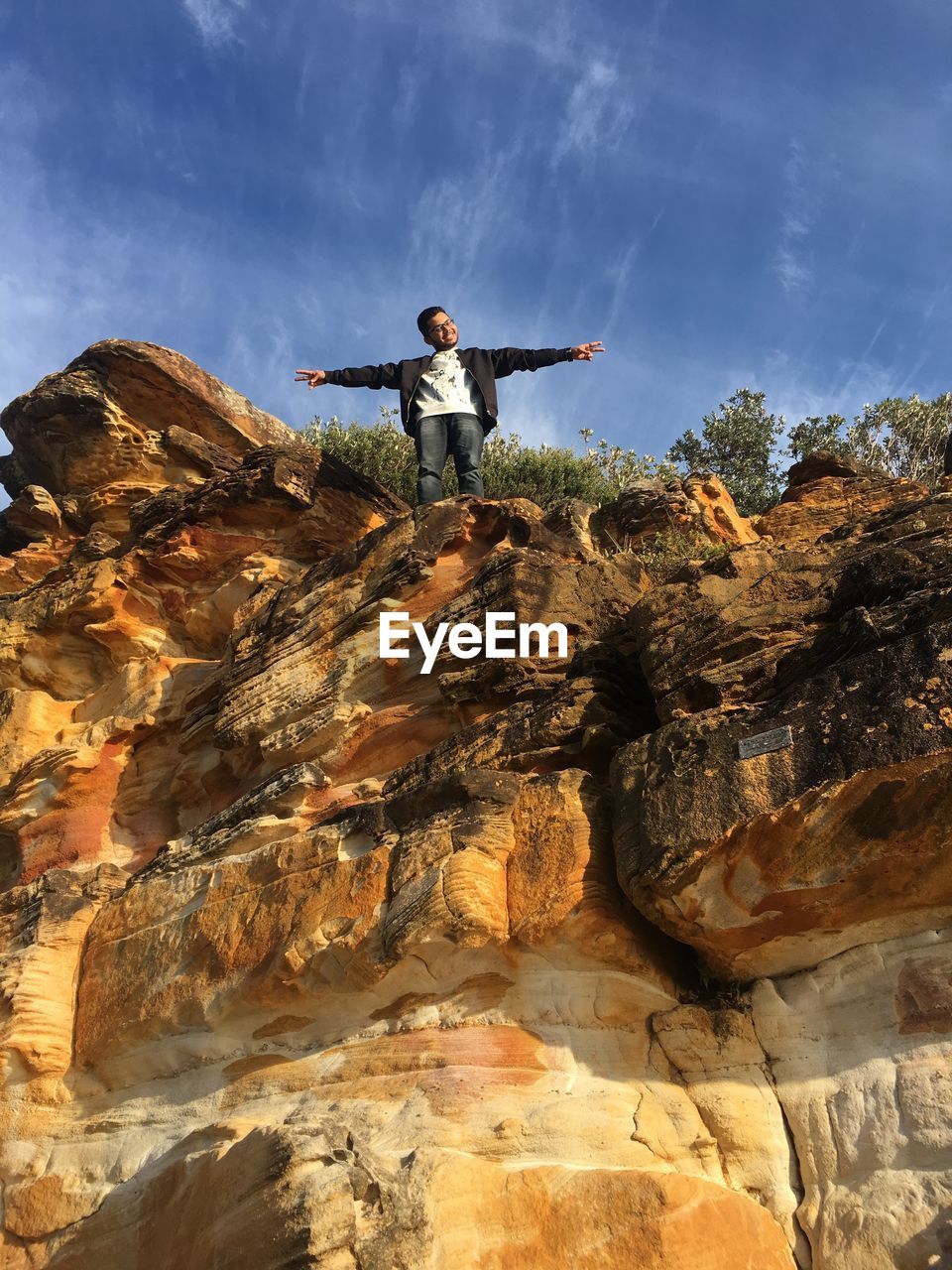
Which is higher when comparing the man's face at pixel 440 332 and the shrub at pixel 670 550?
the man's face at pixel 440 332

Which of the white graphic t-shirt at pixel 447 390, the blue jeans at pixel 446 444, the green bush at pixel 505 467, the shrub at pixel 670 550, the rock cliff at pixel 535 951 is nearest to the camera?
the rock cliff at pixel 535 951

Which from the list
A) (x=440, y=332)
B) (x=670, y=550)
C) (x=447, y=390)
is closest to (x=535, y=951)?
(x=670, y=550)

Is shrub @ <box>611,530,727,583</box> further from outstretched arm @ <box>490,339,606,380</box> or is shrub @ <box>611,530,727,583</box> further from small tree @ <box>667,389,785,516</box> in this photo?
small tree @ <box>667,389,785,516</box>

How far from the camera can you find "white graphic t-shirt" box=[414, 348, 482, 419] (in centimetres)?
1030

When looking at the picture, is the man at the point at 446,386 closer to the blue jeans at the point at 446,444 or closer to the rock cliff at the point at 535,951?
the blue jeans at the point at 446,444

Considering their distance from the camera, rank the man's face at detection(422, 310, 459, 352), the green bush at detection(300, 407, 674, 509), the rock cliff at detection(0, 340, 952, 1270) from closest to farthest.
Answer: the rock cliff at detection(0, 340, 952, 1270) < the man's face at detection(422, 310, 459, 352) < the green bush at detection(300, 407, 674, 509)

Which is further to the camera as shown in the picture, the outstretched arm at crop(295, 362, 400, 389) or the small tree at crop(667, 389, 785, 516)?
the small tree at crop(667, 389, 785, 516)

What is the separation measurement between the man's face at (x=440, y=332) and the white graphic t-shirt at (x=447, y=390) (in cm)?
21

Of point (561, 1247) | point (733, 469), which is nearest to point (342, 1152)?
point (561, 1247)

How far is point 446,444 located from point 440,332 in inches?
52.2

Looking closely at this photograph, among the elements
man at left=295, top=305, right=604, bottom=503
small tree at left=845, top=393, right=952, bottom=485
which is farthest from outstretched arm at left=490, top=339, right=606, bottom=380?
small tree at left=845, top=393, right=952, bottom=485

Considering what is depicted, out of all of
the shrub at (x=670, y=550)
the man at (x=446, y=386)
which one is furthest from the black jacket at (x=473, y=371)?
the shrub at (x=670, y=550)

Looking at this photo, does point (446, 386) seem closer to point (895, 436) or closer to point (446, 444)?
point (446, 444)

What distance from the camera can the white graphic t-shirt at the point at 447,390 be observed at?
33.8ft
